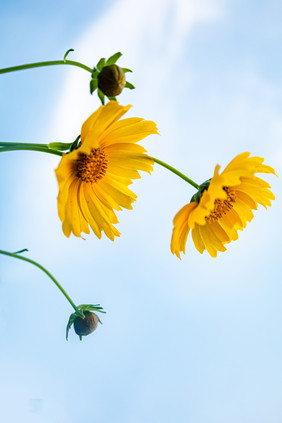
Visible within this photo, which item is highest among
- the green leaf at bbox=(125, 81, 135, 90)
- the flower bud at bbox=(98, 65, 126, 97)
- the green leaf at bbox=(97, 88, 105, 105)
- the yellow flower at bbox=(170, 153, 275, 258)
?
the green leaf at bbox=(125, 81, 135, 90)

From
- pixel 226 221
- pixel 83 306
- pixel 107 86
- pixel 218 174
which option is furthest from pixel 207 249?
pixel 107 86

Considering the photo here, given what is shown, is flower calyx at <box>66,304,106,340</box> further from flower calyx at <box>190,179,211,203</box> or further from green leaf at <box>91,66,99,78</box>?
green leaf at <box>91,66,99,78</box>

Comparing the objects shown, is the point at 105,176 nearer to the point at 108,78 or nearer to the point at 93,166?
the point at 93,166

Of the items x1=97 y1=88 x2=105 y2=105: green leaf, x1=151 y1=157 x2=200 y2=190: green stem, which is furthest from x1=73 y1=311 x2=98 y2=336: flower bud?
x1=97 y1=88 x2=105 y2=105: green leaf

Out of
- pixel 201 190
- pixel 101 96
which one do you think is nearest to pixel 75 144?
pixel 101 96

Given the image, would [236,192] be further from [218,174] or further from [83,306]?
[83,306]
